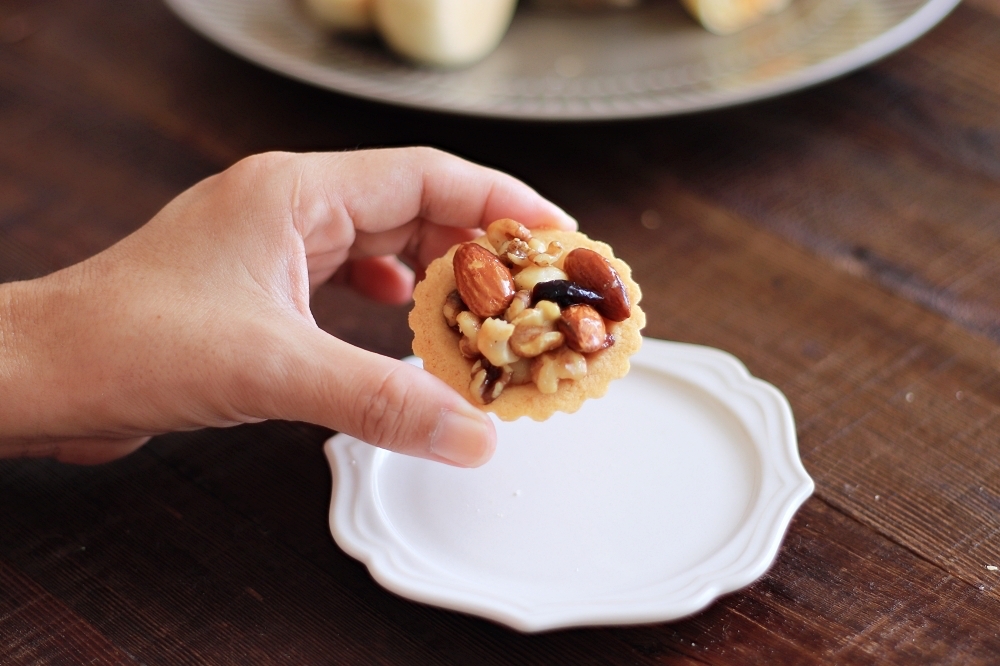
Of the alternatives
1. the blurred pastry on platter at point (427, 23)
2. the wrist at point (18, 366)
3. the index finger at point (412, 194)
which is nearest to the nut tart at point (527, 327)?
the index finger at point (412, 194)

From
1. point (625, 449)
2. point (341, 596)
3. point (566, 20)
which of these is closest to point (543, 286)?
point (625, 449)

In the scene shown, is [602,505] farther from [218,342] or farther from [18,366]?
[18,366]

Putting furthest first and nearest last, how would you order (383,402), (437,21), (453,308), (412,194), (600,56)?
(600,56) < (437,21) < (412,194) < (453,308) < (383,402)

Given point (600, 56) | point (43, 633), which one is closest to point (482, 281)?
point (43, 633)

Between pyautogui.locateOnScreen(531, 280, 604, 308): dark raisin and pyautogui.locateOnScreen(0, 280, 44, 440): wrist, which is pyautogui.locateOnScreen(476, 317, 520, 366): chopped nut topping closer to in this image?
pyautogui.locateOnScreen(531, 280, 604, 308): dark raisin

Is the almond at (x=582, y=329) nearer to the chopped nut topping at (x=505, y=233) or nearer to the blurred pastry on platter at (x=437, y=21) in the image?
the chopped nut topping at (x=505, y=233)
